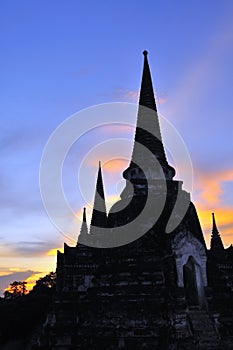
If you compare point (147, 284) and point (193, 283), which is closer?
point (147, 284)

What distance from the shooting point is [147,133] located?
76.1 ft

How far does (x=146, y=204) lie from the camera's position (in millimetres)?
19578

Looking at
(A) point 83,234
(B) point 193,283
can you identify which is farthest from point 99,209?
(B) point 193,283

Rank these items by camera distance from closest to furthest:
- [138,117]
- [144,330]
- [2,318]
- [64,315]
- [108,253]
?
1. [144,330]
2. [64,315]
3. [108,253]
4. [138,117]
5. [2,318]

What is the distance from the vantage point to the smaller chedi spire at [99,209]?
88.9 ft

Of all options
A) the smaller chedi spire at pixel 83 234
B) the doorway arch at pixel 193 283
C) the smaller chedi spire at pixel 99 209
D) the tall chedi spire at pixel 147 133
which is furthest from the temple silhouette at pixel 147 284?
the smaller chedi spire at pixel 99 209

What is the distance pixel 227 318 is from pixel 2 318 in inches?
1054

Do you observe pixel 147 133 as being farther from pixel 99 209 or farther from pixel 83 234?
pixel 83 234

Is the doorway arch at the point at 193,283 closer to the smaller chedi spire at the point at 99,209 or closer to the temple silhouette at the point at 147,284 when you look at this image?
the temple silhouette at the point at 147,284

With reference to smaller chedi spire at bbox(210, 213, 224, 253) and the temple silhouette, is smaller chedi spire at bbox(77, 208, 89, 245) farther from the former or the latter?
smaller chedi spire at bbox(210, 213, 224, 253)

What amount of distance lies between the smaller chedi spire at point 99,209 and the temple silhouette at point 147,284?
5.64 m

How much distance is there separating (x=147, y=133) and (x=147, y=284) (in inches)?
415

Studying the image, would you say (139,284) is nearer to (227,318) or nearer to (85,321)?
(85,321)

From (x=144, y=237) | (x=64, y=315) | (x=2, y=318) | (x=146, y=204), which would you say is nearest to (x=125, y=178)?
(x=146, y=204)
